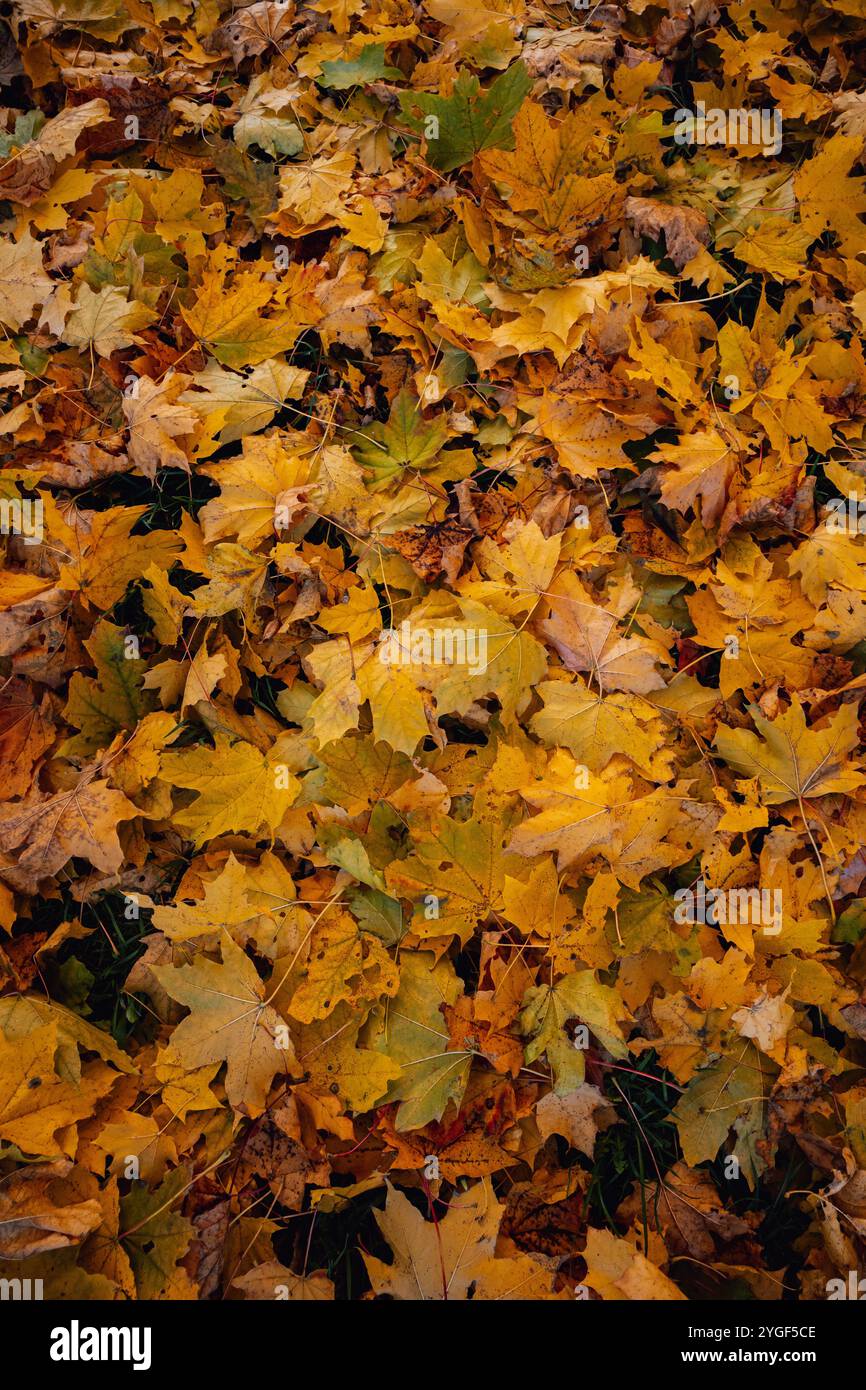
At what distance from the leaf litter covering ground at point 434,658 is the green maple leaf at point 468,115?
0.03ft

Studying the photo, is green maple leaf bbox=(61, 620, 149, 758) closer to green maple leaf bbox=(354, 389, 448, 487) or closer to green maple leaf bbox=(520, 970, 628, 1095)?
green maple leaf bbox=(354, 389, 448, 487)

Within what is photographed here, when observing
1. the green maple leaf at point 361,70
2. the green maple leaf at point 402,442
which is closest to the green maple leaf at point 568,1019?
the green maple leaf at point 402,442

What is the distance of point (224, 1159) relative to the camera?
1.49 metres

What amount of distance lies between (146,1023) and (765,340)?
6.03ft

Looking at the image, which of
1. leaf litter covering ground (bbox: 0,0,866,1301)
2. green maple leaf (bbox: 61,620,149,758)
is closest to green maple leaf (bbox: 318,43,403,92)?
leaf litter covering ground (bbox: 0,0,866,1301)

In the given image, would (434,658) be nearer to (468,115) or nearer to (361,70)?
(468,115)

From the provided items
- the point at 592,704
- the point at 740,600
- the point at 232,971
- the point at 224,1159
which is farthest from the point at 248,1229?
the point at 740,600

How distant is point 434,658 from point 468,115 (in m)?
1.14

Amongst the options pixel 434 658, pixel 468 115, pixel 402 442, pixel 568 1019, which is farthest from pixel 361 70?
pixel 568 1019

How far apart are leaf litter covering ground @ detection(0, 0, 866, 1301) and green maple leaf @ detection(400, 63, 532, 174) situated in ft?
0.03

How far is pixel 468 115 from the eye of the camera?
5.88ft

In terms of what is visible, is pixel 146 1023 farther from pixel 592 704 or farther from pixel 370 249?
pixel 370 249

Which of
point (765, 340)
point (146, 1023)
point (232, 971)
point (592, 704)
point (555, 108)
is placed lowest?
point (146, 1023)

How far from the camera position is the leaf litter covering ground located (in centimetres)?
147
